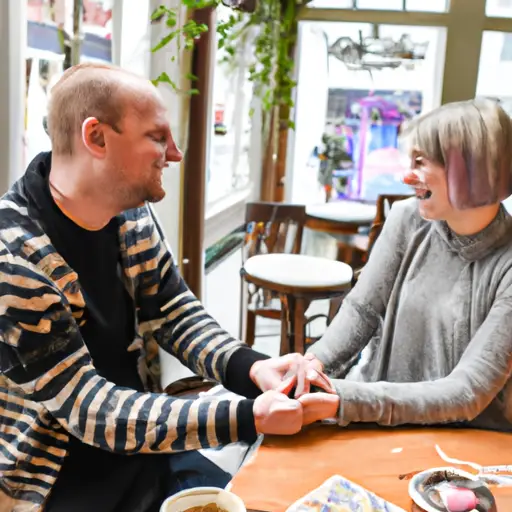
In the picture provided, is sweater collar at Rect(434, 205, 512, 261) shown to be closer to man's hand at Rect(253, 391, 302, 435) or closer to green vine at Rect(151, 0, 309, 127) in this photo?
man's hand at Rect(253, 391, 302, 435)

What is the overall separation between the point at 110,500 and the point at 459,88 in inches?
213

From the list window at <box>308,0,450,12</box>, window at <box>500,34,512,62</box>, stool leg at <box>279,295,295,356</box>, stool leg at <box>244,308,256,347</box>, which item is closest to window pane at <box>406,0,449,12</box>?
window at <box>308,0,450,12</box>

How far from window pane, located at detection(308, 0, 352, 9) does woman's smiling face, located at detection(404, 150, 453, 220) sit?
4749mm

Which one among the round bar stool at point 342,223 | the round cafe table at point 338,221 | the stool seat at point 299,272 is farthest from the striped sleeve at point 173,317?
the round cafe table at point 338,221

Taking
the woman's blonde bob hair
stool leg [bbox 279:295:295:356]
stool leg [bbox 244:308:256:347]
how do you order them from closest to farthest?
the woman's blonde bob hair < stool leg [bbox 279:295:295:356] < stool leg [bbox 244:308:256:347]

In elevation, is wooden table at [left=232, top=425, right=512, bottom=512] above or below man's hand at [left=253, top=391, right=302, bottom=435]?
below

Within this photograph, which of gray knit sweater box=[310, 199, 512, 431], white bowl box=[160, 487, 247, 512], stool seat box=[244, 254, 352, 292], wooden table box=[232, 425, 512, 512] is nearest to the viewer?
white bowl box=[160, 487, 247, 512]

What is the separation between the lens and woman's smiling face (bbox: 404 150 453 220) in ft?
4.71

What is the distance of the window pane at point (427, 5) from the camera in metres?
5.80

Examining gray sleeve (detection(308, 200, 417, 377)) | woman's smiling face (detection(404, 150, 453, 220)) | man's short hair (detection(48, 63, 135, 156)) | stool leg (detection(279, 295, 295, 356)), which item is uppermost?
man's short hair (detection(48, 63, 135, 156))

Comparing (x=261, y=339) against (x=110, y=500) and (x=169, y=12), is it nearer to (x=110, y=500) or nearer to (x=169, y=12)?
(x=169, y=12)

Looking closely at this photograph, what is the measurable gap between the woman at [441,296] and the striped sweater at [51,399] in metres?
0.31

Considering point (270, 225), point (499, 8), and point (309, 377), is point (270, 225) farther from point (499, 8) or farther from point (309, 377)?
point (499, 8)

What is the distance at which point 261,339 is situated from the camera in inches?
180
